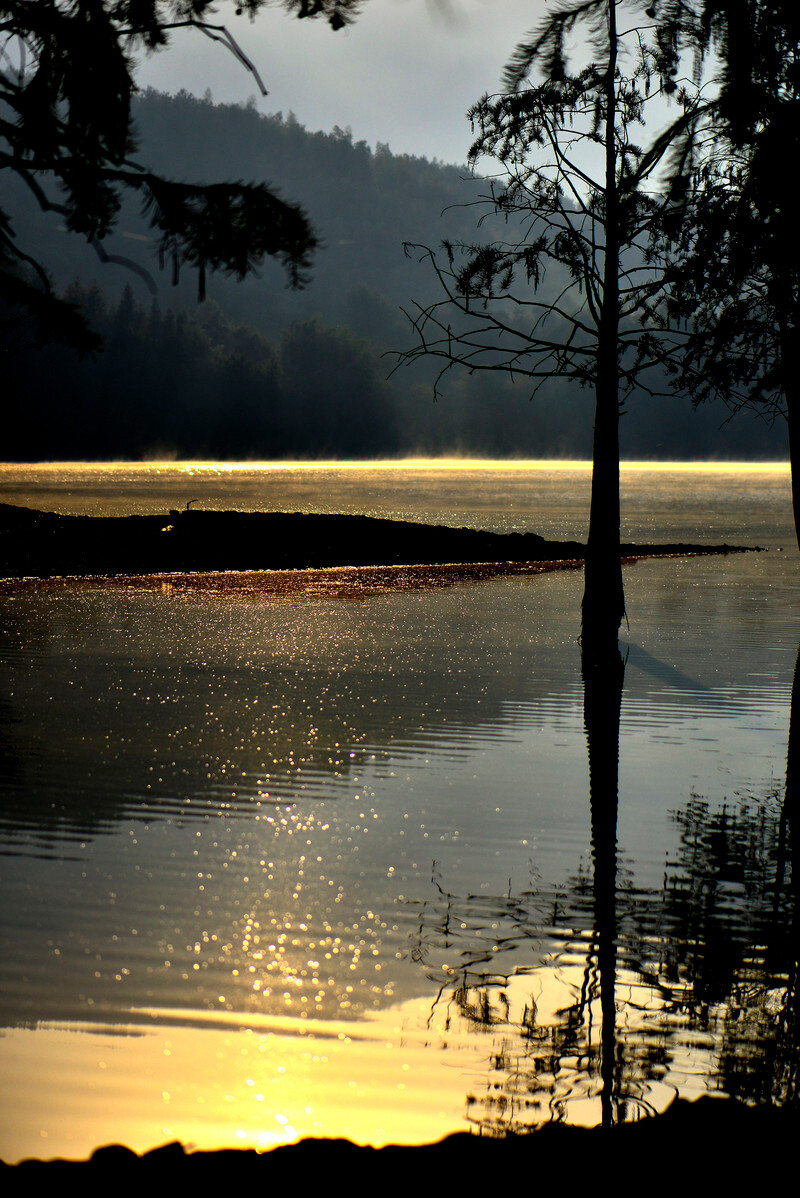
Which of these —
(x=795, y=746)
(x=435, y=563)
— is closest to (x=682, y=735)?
(x=795, y=746)

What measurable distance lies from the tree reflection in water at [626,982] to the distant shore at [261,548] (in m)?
18.9

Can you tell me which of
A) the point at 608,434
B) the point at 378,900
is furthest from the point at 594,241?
the point at 378,900

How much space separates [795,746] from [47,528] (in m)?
28.3

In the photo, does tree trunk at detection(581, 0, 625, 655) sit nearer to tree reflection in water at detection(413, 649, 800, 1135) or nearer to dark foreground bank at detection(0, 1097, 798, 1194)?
tree reflection in water at detection(413, 649, 800, 1135)

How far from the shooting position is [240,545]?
109 feet

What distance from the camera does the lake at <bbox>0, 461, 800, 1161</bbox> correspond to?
4332 mm

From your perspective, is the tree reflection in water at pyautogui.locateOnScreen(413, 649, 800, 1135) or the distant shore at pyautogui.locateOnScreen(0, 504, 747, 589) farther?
the distant shore at pyautogui.locateOnScreen(0, 504, 747, 589)

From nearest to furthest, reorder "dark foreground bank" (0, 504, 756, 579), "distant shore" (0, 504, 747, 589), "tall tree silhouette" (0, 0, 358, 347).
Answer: "tall tree silhouette" (0, 0, 358, 347) → "distant shore" (0, 504, 747, 589) → "dark foreground bank" (0, 504, 756, 579)

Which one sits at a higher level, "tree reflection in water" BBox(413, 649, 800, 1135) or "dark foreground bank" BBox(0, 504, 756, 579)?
"dark foreground bank" BBox(0, 504, 756, 579)

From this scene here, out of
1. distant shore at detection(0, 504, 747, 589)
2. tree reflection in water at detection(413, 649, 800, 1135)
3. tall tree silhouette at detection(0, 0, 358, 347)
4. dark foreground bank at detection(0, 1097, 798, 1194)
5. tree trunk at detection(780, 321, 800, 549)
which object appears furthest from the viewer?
distant shore at detection(0, 504, 747, 589)

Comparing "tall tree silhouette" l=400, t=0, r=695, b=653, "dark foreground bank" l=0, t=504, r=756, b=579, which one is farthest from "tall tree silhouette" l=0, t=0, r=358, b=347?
"dark foreground bank" l=0, t=504, r=756, b=579

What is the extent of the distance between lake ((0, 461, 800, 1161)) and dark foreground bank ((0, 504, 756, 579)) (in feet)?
51.0

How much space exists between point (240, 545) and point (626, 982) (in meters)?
28.8

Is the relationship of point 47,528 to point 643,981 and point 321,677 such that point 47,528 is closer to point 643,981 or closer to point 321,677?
point 321,677
